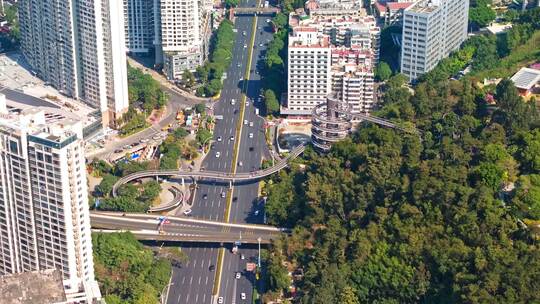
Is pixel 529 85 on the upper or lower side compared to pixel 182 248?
upper

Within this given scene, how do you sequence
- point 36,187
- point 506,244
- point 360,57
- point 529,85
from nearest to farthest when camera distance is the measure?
point 36,187
point 506,244
point 529,85
point 360,57

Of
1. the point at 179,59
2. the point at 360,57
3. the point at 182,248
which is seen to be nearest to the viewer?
the point at 182,248

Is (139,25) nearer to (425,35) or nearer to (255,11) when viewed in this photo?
(255,11)

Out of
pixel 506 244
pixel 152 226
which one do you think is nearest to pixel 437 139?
pixel 506 244

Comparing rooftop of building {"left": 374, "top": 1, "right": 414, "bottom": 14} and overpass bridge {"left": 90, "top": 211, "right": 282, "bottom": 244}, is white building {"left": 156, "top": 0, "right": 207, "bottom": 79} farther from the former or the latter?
overpass bridge {"left": 90, "top": 211, "right": 282, "bottom": 244}

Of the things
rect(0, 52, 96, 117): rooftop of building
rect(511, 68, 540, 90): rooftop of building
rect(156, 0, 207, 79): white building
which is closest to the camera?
rect(511, 68, 540, 90): rooftop of building

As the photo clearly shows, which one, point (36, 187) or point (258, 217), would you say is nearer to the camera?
point (36, 187)

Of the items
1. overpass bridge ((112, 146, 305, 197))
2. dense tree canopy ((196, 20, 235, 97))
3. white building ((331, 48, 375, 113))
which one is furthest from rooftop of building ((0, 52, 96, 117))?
white building ((331, 48, 375, 113))

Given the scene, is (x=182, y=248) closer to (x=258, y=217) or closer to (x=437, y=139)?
(x=258, y=217)
